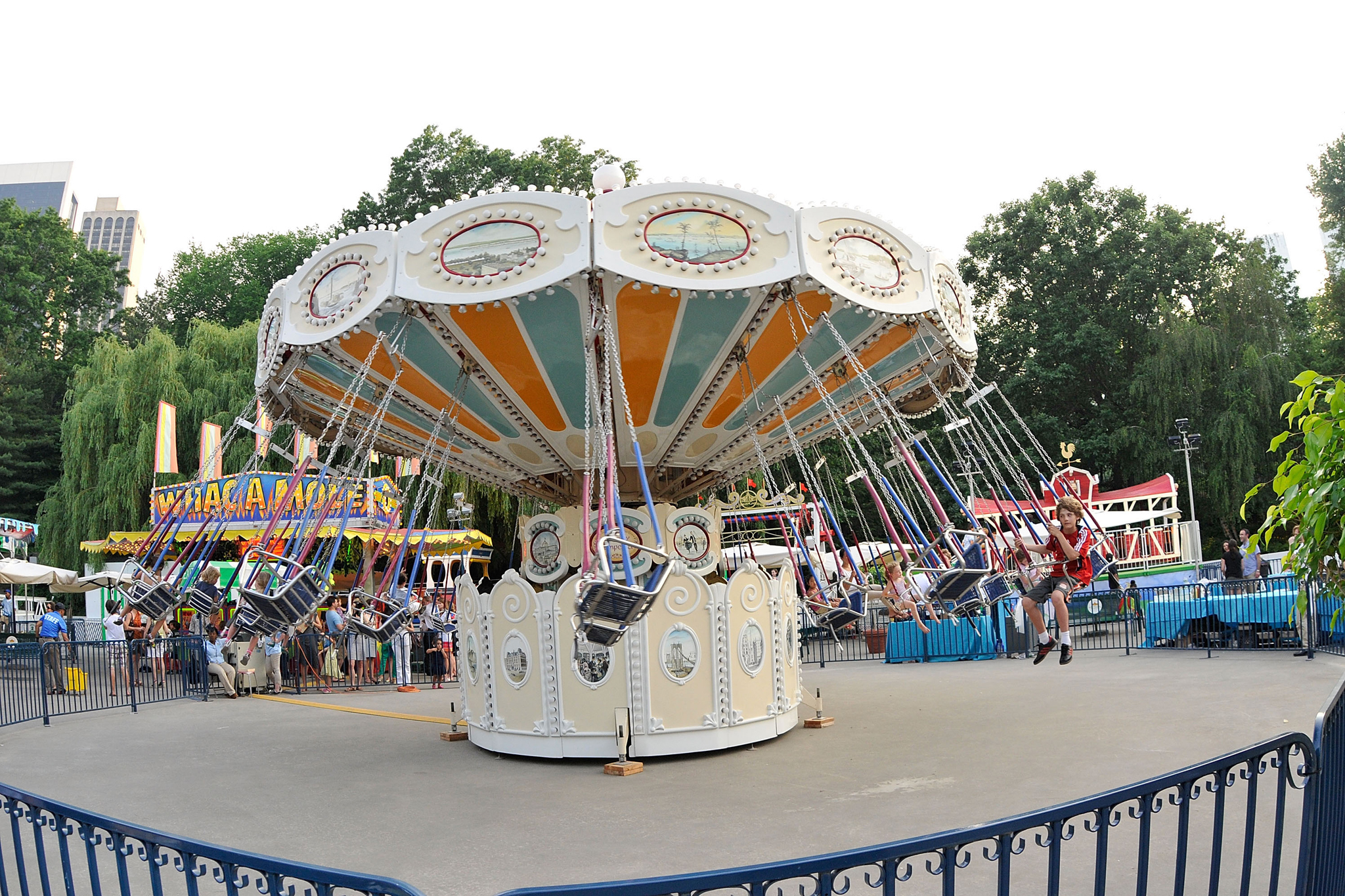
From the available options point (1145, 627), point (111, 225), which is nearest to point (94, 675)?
point (1145, 627)

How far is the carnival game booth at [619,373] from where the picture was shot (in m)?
6.91

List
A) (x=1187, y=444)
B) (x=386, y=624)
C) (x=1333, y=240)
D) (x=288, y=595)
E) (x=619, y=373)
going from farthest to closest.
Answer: (x=1333, y=240) < (x=1187, y=444) < (x=386, y=624) < (x=619, y=373) < (x=288, y=595)

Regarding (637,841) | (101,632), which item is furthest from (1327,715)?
(101,632)

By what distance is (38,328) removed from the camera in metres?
34.3

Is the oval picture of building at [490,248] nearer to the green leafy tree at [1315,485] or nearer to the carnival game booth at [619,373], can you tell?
the carnival game booth at [619,373]

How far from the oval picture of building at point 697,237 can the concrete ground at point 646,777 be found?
148 inches

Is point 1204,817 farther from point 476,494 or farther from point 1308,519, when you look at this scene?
point 476,494

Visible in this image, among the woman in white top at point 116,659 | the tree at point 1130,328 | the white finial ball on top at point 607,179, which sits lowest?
the woman in white top at point 116,659

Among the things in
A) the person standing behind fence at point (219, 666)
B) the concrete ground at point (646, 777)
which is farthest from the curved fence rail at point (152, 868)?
the person standing behind fence at point (219, 666)

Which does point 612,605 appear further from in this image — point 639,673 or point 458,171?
point 458,171

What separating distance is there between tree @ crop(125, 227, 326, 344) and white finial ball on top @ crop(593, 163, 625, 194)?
24.8m

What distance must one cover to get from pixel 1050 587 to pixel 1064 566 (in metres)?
0.22

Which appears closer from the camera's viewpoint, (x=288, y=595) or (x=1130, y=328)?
(x=288, y=595)

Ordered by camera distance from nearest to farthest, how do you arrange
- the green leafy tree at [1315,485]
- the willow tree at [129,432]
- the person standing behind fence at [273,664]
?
the green leafy tree at [1315,485] → the person standing behind fence at [273,664] → the willow tree at [129,432]
